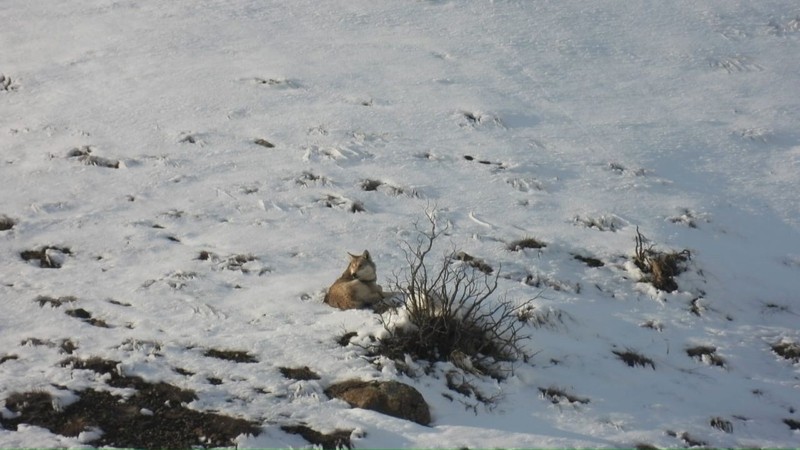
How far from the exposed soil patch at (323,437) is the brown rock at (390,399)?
1.04 ft

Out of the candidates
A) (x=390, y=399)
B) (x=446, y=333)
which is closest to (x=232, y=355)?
(x=390, y=399)

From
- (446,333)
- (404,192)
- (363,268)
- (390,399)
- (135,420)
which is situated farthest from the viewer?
(404,192)

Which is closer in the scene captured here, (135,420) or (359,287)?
(135,420)

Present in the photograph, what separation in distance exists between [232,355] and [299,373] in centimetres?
53

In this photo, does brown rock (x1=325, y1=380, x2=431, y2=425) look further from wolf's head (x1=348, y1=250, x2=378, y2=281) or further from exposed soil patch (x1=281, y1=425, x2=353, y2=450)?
wolf's head (x1=348, y1=250, x2=378, y2=281)

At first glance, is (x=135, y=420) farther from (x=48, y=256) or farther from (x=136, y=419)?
(x=48, y=256)

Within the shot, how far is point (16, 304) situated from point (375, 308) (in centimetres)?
273

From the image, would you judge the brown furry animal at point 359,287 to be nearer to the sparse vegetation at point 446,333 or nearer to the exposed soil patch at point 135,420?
the sparse vegetation at point 446,333

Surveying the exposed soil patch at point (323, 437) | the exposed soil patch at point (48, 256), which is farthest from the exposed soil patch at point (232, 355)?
the exposed soil patch at point (48, 256)

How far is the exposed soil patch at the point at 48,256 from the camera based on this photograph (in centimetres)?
649

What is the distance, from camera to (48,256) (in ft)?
21.4

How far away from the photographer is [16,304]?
5828 mm

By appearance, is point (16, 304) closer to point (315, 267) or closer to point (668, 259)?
point (315, 267)

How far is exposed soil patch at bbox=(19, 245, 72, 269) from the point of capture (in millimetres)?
6492
